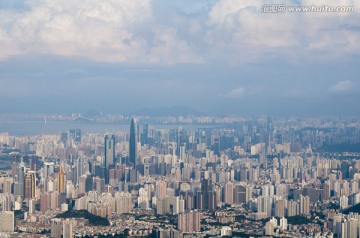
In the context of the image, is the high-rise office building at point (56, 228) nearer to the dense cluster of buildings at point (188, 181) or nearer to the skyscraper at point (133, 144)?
the dense cluster of buildings at point (188, 181)

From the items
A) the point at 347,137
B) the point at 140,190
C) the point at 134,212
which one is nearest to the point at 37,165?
the point at 140,190

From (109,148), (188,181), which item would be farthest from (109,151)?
(188,181)

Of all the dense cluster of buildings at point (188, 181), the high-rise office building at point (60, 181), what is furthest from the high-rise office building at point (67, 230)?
the high-rise office building at point (60, 181)

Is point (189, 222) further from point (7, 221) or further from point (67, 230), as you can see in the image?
point (7, 221)

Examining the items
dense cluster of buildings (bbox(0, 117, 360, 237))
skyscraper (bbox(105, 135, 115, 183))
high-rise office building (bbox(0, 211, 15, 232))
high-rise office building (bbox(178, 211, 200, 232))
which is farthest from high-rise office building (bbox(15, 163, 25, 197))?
high-rise office building (bbox(178, 211, 200, 232))

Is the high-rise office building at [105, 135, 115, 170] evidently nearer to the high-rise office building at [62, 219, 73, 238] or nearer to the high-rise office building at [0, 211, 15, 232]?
the high-rise office building at [0, 211, 15, 232]
